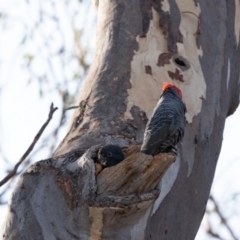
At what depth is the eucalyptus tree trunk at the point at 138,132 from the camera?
1935mm

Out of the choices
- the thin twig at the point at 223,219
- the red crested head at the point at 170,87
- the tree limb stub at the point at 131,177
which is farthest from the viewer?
the thin twig at the point at 223,219

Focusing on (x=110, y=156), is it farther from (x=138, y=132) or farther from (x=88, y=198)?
(x=138, y=132)

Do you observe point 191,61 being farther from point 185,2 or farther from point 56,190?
point 56,190

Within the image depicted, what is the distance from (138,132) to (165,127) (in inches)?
9.9

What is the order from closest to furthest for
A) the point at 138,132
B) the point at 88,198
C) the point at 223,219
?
the point at 88,198 → the point at 138,132 → the point at 223,219

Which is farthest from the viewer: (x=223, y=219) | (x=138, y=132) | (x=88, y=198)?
(x=223, y=219)

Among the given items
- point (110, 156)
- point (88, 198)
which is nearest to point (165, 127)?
point (110, 156)

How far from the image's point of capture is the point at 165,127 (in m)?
2.01

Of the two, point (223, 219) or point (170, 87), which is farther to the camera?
point (223, 219)

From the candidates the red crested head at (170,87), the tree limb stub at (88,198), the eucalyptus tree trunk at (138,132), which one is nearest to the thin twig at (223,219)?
the eucalyptus tree trunk at (138,132)

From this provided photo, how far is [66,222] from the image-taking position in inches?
76.6

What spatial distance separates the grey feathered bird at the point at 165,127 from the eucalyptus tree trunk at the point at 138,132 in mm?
50

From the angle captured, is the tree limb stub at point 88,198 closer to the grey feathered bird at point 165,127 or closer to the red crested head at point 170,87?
the grey feathered bird at point 165,127

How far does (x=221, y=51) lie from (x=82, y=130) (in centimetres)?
68
